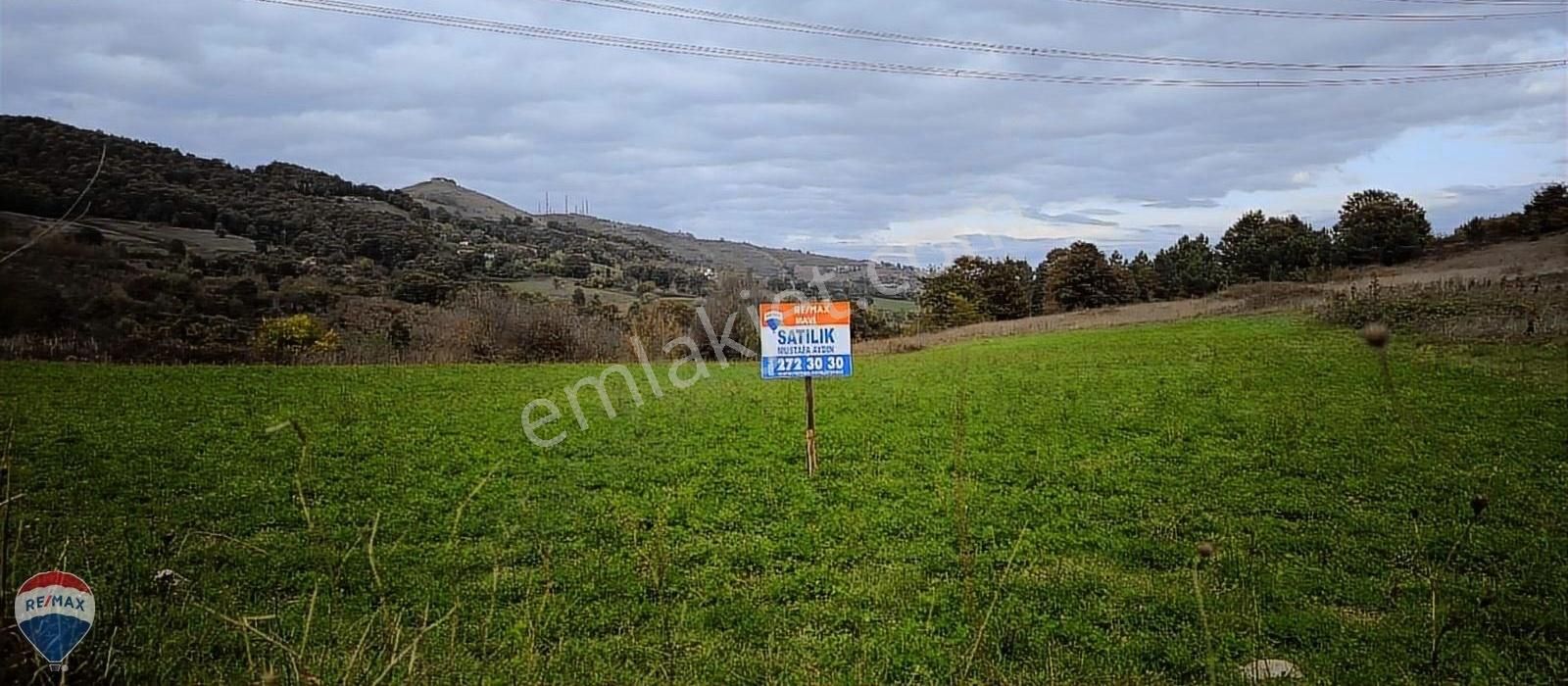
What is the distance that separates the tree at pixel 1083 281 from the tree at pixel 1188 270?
3.43 metres

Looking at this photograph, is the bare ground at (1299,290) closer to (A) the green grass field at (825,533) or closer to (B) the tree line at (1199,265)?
(B) the tree line at (1199,265)

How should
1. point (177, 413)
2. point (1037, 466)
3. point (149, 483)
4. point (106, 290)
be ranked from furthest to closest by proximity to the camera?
point (106, 290)
point (177, 413)
point (1037, 466)
point (149, 483)

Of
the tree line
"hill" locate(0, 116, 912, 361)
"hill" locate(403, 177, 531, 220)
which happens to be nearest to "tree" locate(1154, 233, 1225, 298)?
the tree line

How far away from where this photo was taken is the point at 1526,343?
1454 centimetres

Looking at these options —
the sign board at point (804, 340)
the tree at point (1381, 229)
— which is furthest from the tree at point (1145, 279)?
the sign board at point (804, 340)

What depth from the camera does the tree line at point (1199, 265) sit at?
116 feet

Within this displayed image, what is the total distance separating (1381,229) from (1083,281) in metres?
12.6

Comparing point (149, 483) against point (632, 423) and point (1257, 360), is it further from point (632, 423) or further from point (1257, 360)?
point (1257, 360)

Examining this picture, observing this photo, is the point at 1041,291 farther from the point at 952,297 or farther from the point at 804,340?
the point at 804,340

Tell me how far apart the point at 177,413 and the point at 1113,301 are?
42385mm

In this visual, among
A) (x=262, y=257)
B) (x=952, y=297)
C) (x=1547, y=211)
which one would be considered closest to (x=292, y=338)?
(x=262, y=257)

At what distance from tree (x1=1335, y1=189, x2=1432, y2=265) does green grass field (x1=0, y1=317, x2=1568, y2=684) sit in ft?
82.8

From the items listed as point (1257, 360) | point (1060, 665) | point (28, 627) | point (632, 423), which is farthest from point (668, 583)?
point (1257, 360)

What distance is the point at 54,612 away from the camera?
142cm
